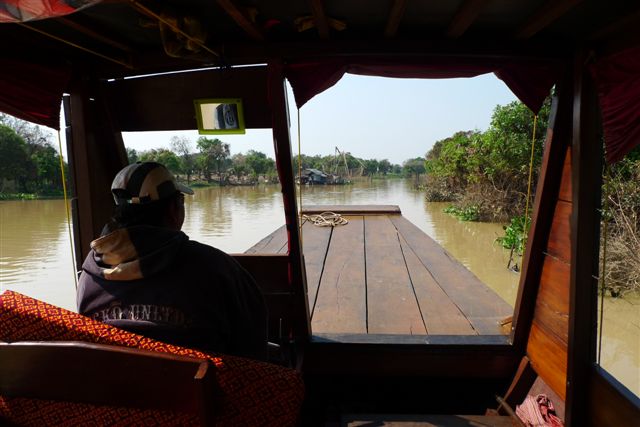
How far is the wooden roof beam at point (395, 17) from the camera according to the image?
5.14 ft

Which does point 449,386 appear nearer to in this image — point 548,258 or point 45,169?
point 548,258

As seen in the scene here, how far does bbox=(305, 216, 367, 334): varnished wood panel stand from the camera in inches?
105

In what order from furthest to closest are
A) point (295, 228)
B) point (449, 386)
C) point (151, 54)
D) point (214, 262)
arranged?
point (449, 386) → point (295, 228) → point (151, 54) → point (214, 262)

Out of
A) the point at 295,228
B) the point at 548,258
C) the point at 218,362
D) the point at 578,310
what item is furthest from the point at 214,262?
the point at 548,258

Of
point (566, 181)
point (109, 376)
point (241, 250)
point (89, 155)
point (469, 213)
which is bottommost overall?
point (469, 213)

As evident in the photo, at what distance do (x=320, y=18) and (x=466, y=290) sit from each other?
256cm

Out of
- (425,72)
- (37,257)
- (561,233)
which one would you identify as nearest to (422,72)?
(425,72)

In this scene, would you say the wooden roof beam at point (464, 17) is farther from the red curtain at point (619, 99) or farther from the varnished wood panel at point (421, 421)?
the varnished wood panel at point (421, 421)

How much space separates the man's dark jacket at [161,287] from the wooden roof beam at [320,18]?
1.06 metres

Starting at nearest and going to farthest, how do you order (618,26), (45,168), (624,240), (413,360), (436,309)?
(618,26) → (413,360) → (436,309) → (624,240) → (45,168)

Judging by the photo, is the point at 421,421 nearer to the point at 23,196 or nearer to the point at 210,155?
the point at 210,155

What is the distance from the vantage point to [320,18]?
1.70 meters

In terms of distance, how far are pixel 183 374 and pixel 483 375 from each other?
2.07 m

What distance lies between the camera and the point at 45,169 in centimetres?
1903
